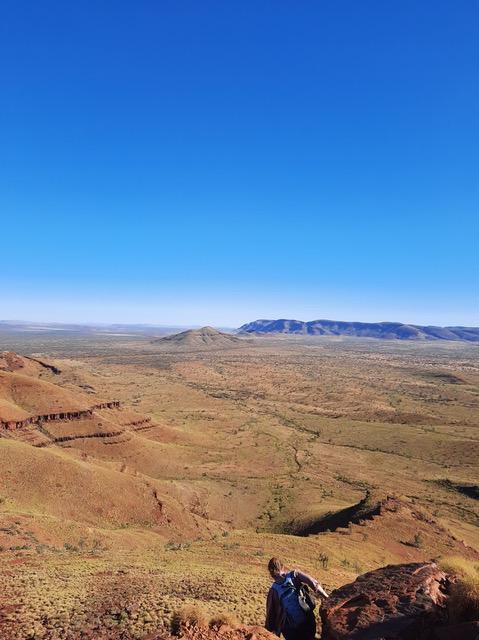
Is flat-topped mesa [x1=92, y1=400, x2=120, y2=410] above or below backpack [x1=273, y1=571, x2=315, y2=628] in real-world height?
below

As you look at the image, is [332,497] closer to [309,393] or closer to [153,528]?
[153,528]

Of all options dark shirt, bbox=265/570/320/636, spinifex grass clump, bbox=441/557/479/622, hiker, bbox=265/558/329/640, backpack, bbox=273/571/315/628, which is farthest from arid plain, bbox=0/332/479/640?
spinifex grass clump, bbox=441/557/479/622

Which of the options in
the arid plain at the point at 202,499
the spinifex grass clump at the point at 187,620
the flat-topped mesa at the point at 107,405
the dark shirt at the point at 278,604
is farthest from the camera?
the flat-topped mesa at the point at 107,405

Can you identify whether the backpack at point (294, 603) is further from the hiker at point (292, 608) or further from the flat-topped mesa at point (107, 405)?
the flat-topped mesa at point (107, 405)

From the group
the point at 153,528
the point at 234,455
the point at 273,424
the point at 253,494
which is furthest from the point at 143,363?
the point at 153,528

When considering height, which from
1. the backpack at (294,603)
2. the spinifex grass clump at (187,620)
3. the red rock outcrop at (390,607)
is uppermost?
the backpack at (294,603)

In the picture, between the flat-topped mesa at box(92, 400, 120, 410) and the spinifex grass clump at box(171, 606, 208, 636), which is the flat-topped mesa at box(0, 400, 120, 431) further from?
the spinifex grass clump at box(171, 606, 208, 636)

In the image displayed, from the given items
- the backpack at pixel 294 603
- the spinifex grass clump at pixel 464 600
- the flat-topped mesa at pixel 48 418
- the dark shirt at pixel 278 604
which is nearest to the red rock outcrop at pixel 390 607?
the spinifex grass clump at pixel 464 600
